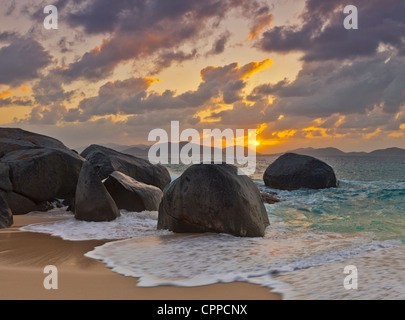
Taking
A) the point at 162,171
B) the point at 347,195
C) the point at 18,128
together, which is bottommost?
the point at 347,195

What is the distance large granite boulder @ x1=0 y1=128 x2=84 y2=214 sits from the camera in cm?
1009

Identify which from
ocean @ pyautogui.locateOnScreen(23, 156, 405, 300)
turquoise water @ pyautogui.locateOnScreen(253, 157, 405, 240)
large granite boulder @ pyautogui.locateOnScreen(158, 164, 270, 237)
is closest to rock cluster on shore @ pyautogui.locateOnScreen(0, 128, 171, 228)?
ocean @ pyautogui.locateOnScreen(23, 156, 405, 300)

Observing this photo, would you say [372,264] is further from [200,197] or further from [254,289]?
[200,197]

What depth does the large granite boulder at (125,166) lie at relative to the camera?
13.1 metres

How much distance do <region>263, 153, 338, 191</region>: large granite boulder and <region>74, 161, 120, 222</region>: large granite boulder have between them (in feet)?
43.0

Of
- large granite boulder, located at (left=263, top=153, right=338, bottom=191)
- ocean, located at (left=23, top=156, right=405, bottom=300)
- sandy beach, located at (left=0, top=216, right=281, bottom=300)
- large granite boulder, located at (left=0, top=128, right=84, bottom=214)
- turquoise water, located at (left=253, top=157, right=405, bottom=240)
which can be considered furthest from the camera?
large granite boulder, located at (left=263, top=153, right=338, bottom=191)

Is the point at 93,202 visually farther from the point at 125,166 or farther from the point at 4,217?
the point at 125,166

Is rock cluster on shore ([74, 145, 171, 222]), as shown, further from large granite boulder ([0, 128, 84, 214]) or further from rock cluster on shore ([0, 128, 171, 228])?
large granite boulder ([0, 128, 84, 214])

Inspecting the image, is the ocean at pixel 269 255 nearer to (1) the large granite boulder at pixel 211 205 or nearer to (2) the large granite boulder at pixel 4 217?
(1) the large granite boulder at pixel 211 205

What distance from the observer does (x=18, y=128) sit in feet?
43.6

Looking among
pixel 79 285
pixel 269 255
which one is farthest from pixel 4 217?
pixel 269 255

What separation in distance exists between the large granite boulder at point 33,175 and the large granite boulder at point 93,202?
6.99 ft
